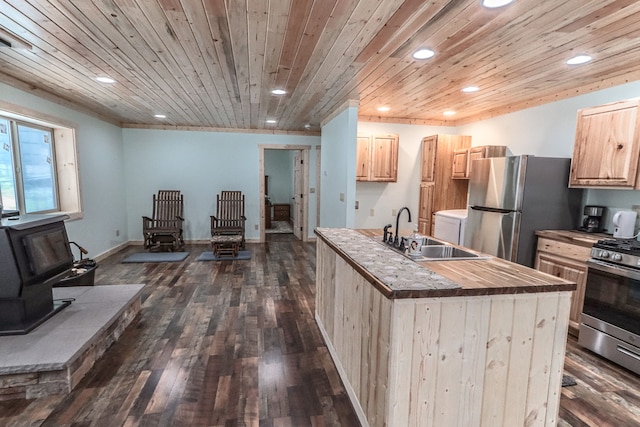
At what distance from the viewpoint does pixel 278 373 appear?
2264 millimetres

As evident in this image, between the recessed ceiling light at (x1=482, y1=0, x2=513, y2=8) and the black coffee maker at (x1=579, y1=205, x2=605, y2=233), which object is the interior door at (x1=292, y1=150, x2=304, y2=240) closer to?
the black coffee maker at (x1=579, y1=205, x2=605, y2=233)

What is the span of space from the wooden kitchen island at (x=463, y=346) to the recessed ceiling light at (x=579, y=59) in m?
2.02

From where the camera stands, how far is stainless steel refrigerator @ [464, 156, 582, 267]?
3213 mm

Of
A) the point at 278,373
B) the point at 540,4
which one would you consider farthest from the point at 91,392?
the point at 540,4

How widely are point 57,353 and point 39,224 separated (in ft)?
3.35

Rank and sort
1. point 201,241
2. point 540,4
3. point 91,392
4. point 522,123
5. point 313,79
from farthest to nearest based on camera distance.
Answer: point 201,241 < point 522,123 < point 313,79 < point 91,392 < point 540,4

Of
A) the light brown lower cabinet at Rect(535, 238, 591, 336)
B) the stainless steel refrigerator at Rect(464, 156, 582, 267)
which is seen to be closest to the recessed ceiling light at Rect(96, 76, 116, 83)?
the stainless steel refrigerator at Rect(464, 156, 582, 267)

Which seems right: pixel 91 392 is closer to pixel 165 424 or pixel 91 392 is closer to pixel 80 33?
pixel 165 424

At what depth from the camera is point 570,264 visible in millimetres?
2873

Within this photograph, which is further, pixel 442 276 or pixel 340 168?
pixel 340 168

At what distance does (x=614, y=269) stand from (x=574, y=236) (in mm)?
516

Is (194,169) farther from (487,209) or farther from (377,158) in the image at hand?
(487,209)

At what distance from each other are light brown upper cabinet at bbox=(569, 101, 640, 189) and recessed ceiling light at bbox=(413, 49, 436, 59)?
5.92 ft

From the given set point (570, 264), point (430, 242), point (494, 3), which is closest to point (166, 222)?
point (430, 242)
